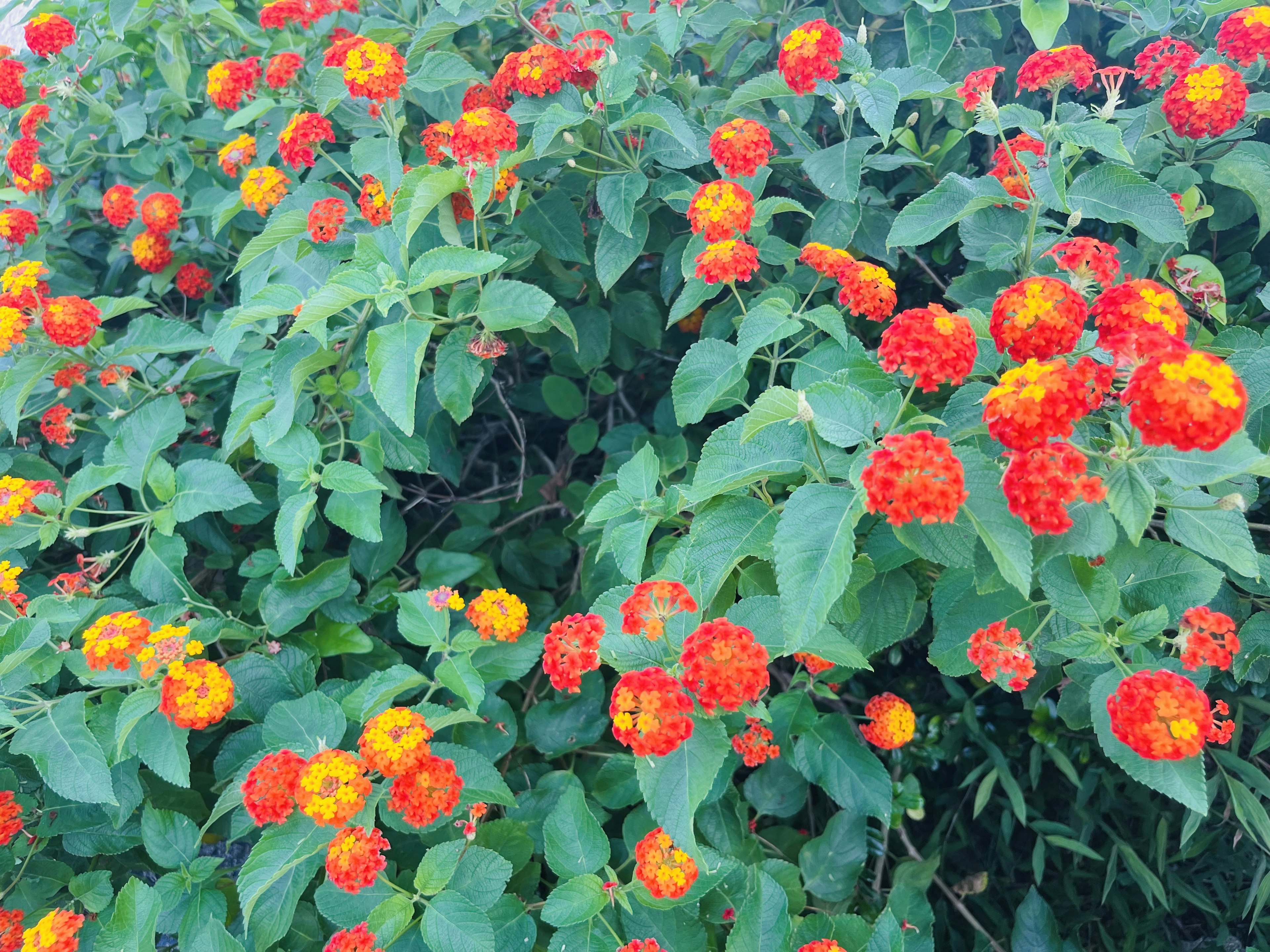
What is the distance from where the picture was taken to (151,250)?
2.37 meters

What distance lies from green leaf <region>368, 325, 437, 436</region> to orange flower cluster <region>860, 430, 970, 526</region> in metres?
0.86

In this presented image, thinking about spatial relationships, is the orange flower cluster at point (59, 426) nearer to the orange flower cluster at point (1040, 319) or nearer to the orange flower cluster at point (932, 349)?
the orange flower cluster at point (932, 349)

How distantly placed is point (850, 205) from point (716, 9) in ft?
2.07

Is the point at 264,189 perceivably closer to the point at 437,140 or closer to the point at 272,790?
the point at 437,140

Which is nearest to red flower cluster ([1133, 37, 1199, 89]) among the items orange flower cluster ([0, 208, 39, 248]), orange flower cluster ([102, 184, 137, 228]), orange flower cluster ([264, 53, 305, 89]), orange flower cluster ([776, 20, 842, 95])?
orange flower cluster ([776, 20, 842, 95])

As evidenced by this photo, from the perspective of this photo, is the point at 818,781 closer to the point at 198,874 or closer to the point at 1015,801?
the point at 1015,801

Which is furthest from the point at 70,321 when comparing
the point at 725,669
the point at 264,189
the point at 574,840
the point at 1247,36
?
the point at 1247,36

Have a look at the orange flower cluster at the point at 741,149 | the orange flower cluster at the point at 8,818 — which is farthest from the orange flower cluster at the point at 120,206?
the orange flower cluster at the point at 741,149

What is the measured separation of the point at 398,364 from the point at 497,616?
0.54 metres

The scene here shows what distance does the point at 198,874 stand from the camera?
62.2 inches

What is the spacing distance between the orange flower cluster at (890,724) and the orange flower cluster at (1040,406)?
0.90 metres

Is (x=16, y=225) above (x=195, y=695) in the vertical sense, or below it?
above

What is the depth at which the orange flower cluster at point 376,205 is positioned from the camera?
6.08 ft

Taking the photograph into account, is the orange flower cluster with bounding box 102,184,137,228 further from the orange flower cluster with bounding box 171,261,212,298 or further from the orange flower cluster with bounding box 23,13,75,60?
the orange flower cluster with bounding box 23,13,75,60
